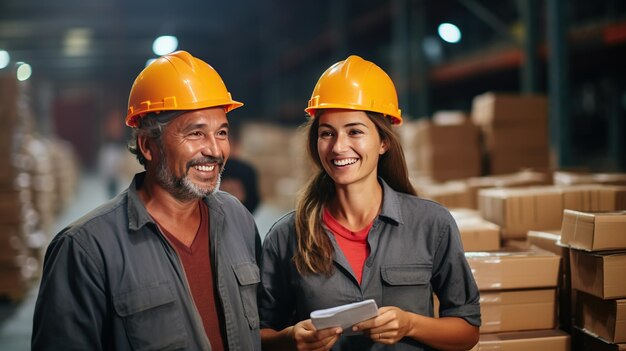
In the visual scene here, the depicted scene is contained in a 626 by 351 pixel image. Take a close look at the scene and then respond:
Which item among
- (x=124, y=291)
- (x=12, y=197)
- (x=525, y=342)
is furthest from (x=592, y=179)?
(x=12, y=197)

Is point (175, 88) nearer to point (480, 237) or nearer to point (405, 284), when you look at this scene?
point (405, 284)

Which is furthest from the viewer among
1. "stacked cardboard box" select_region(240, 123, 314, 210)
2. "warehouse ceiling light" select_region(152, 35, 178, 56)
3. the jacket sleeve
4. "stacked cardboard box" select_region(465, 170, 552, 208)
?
"warehouse ceiling light" select_region(152, 35, 178, 56)

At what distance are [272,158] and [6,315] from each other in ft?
32.0

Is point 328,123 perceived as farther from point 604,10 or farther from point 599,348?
point 604,10

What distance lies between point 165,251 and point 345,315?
0.68 meters

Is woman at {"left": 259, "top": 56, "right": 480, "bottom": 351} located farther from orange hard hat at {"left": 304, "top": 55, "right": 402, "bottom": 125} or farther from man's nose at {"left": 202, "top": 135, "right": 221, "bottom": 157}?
man's nose at {"left": 202, "top": 135, "right": 221, "bottom": 157}

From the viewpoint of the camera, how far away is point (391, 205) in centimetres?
253

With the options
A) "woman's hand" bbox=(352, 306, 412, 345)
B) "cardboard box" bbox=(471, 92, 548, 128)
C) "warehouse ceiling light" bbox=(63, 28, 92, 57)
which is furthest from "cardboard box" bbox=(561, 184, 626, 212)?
"warehouse ceiling light" bbox=(63, 28, 92, 57)

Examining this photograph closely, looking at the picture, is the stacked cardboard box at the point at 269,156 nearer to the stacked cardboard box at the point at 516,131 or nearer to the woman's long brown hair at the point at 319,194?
the stacked cardboard box at the point at 516,131

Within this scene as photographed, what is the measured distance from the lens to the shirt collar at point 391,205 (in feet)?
8.16

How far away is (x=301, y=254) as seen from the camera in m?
2.42

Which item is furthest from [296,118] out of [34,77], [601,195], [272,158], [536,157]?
[601,195]

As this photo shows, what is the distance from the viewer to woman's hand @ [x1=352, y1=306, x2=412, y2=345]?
86.7 inches

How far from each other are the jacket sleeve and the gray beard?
1.28 feet
